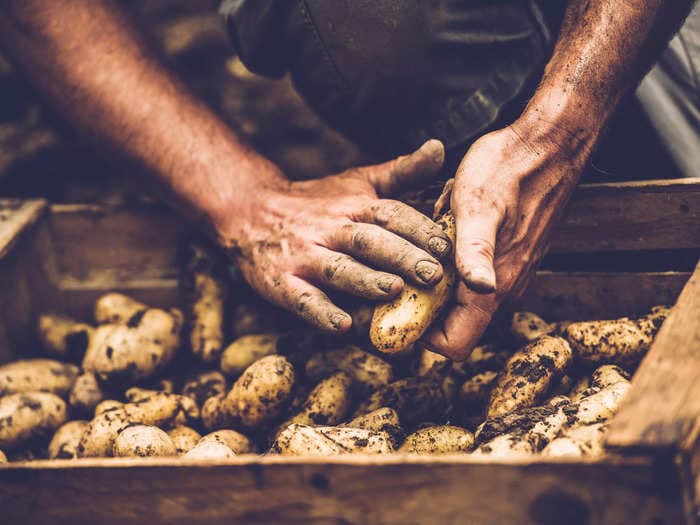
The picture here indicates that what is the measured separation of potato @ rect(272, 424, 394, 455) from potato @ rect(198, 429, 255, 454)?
181 mm

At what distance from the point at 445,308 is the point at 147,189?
911 millimetres

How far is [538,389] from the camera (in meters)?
1.23

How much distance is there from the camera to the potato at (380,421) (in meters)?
1.21

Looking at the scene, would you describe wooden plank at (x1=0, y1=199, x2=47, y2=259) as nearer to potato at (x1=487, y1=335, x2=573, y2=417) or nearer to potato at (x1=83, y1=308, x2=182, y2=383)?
potato at (x1=83, y1=308, x2=182, y2=383)

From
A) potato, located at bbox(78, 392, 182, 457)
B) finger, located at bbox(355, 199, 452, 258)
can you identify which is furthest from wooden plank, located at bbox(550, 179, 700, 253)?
potato, located at bbox(78, 392, 182, 457)

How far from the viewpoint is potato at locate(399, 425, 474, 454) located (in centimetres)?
114

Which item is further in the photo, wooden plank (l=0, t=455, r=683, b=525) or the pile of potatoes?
the pile of potatoes

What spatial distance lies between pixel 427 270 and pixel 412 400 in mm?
315

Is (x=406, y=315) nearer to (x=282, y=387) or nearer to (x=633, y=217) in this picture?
(x=282, y=387)

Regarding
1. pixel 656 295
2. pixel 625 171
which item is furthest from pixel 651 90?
pixel 656 295

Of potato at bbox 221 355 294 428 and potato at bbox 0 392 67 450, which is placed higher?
potato at bbox 221 355 294 428

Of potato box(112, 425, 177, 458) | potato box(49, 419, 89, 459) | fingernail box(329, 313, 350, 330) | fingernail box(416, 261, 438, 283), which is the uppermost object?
fingernail box(416, 261, 438, 283)

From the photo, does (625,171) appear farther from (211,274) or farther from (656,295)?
(211,274)

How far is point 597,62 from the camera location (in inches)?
51.7
